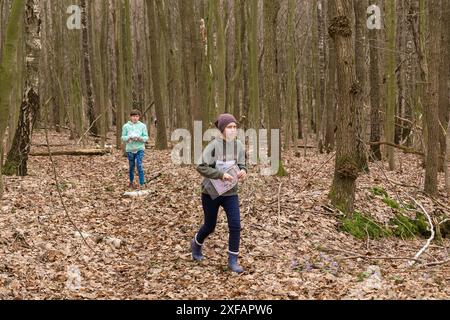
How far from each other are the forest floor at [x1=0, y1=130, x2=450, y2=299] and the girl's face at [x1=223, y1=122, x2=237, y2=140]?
5.86ft

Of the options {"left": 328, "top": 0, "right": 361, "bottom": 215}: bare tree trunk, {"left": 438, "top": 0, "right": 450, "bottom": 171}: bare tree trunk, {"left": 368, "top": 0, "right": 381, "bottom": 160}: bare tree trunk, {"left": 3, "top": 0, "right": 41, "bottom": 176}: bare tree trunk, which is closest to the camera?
{"left": 328, "top": 0, "right": 361, "bottom": 215}: bare tree trunk

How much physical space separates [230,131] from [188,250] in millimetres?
2228

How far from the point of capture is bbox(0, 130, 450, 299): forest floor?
19.4ft

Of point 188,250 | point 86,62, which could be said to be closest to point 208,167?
point 188,250

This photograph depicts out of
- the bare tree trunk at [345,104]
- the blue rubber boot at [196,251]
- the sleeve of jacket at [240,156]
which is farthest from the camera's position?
the bare tree trunk at [345,104]

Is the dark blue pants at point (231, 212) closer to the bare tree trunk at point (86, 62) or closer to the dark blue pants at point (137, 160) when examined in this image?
the dark blue pants at point (137, 160)

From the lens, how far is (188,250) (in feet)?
24.8

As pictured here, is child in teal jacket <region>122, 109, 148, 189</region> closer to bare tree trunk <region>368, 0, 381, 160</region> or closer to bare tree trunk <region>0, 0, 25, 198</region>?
bare tree trunk <region>0, 0, 25, 198</region>

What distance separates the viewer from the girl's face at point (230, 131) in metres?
6.29

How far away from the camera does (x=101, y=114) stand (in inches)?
755

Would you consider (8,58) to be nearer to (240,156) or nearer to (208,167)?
(208,167)

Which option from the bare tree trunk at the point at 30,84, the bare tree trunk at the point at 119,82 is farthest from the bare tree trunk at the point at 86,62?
the bare tree trunk at the point at 30,84

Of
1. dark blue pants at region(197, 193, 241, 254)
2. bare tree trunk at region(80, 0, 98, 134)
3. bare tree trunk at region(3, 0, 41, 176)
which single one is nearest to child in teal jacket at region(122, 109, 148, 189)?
bare tree trunk at region(3, 0, 41, 176)

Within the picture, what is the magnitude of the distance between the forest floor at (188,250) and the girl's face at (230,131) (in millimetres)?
1787
